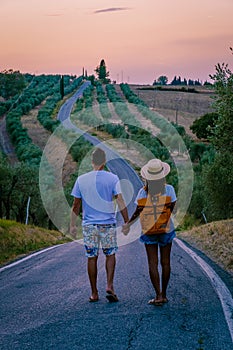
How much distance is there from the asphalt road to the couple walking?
0.36 meters

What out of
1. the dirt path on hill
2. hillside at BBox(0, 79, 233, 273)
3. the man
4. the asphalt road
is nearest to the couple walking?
the man

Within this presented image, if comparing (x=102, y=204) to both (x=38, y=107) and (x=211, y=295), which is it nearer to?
(x=211, y=295)

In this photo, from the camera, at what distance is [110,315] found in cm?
761

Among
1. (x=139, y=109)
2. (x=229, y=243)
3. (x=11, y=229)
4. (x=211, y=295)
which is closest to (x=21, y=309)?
(x=211, y=295)

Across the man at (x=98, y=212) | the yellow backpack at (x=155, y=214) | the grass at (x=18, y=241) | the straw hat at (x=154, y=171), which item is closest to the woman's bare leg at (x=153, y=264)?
the yellow backpack at (x=155, y=214)

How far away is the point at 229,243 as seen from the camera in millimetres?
17172

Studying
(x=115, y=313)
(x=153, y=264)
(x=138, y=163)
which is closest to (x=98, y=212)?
(x=153, y=264)

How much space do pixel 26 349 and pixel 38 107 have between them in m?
108

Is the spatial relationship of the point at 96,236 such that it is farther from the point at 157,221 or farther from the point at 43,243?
the point at 43,243

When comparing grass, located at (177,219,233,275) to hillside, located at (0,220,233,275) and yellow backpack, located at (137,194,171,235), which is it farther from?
yellow backpack, located at (137,194,171,235)

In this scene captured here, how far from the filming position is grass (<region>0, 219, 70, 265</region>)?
16.4m

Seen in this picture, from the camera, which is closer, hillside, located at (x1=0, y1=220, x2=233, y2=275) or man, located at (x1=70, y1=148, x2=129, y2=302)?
man, located at (x1=70, y1=148, x2=129, y2=302)

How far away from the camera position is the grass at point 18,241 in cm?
1641

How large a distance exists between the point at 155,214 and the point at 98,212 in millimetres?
820
